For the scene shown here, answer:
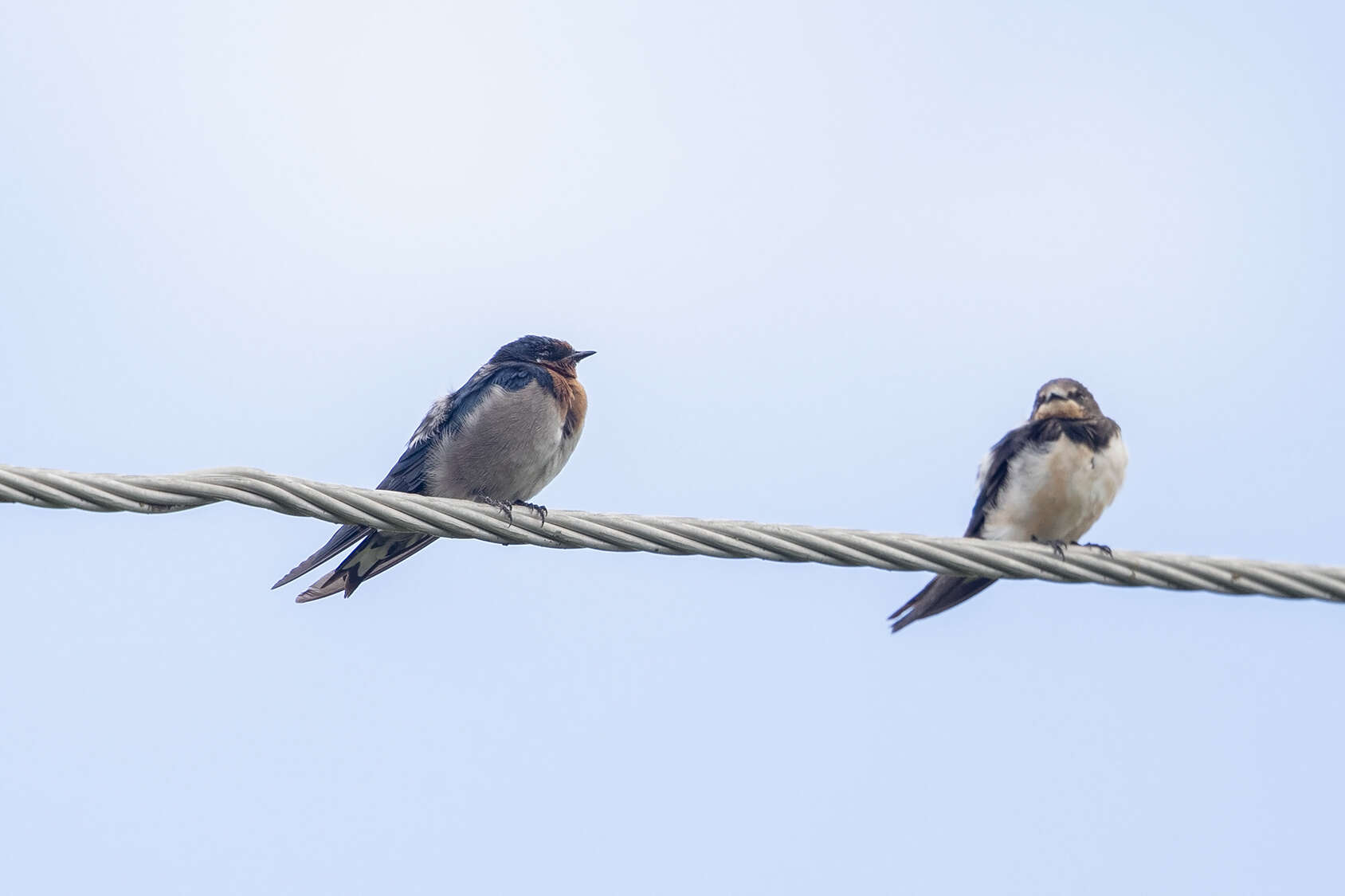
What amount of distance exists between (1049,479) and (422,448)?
322 centimetres

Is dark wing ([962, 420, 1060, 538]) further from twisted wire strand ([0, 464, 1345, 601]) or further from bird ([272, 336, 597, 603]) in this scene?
twisted wire strand ([0, 464, 1345, 601])

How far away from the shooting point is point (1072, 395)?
7953 mm

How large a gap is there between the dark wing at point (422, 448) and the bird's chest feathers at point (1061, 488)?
251 cm

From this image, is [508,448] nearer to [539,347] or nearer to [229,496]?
[539,347]

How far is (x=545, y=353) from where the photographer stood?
8398 mm

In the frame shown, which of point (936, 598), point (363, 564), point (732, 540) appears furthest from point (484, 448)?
point (732, 540)

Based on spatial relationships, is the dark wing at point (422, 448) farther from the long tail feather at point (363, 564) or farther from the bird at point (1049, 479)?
the bird at point (1049, 479)

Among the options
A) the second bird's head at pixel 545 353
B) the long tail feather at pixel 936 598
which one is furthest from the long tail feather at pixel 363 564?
the long tail feather at pixel 936 598

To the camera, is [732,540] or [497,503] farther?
[497,503]


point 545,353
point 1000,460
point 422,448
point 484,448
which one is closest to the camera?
point 484,448

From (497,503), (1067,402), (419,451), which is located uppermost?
(1067,402)

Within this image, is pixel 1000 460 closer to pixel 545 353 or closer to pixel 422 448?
pixel 545 353

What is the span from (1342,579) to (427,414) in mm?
4918

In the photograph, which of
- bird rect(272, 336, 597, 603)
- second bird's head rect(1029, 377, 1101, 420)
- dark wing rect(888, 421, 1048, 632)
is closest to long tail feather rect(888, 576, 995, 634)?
dark wing rect(888, 421, 1048, 632)
